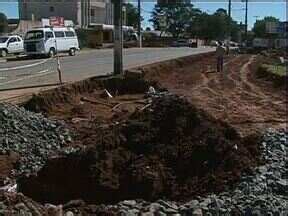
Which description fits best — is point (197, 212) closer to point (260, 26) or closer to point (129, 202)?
point (129, 202)

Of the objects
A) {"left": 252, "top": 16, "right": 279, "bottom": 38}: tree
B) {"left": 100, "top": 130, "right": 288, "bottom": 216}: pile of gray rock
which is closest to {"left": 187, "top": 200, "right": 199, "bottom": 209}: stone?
{"left": 100, "top": 130, "right": 288, "bottom": 216}: pile of gray rock

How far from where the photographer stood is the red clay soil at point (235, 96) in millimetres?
16969

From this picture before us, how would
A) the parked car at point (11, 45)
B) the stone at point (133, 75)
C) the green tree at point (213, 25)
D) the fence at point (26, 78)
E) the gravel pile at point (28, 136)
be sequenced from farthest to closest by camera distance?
the green tree at point (213, 25), the parked car at point (11, 45), the stone at point (133, 75), the fence at point (26, 78), the gravel pile at point (28, 136)

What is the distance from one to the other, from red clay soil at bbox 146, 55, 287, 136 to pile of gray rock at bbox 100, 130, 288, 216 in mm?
3954

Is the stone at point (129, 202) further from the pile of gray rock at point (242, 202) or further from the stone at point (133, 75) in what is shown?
the stone at point (133, 75)

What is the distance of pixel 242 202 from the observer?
31.0 feet

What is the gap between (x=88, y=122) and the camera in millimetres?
15203

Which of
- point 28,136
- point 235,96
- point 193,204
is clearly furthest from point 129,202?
point 235,96

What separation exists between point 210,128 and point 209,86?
13.3m

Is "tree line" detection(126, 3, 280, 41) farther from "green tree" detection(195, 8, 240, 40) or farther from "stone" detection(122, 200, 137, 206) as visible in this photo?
"stone" detection(122, 200, 137, 206)

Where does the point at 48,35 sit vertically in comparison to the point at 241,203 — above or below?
above

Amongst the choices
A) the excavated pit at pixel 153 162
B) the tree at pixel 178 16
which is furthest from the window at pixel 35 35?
the tree at pixel 178 16

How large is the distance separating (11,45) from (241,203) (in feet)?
118

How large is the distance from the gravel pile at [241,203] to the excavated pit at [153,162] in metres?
0.33
